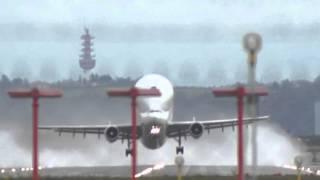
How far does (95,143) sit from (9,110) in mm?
9372

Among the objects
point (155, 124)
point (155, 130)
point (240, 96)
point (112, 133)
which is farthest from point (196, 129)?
point (240, 96)

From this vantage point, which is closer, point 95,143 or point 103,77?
point 95,143

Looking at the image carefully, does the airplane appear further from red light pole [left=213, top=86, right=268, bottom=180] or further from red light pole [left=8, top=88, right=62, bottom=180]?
red light pole [left=213, top=86, right=268, bottom=180]

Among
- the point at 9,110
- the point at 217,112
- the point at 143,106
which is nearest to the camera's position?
the point at 143,106

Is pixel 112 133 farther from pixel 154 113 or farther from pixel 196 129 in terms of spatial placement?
pixel 196 129

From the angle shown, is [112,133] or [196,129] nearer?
[112,133]

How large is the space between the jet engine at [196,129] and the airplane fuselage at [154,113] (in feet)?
5.61

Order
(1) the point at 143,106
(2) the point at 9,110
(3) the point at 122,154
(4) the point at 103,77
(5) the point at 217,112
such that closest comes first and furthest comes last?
(1) the point at 143,106
(3) the point at 122,154
(2) the point at 9,110
(5) the point at 217,112
(4) the point at 103,77

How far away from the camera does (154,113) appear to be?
291 feet

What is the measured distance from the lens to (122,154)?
10181 centimetres

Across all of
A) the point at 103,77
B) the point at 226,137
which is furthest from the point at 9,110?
the point at 103,77

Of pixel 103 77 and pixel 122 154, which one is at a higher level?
pixel 103 77

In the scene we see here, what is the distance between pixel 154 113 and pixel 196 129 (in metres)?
4.05

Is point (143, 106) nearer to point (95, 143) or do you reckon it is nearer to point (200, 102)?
point (95, 143)
